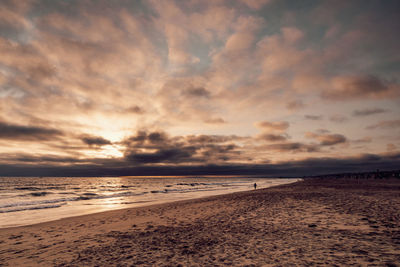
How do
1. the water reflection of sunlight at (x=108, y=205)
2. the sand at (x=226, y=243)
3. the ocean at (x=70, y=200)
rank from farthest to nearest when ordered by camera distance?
the water reflection of sunlight at (x=108, y=205)
the ocean at (x=70, y=200)
the sand at (x=226, y=243)

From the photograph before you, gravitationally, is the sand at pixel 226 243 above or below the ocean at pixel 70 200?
above

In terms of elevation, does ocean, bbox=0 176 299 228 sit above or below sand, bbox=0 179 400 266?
below

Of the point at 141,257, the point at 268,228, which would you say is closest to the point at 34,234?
the point at 141,257

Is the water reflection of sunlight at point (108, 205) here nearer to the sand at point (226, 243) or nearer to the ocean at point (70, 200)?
the ocean at point (70, 200)

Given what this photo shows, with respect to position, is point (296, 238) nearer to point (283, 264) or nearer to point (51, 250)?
point (283, 264)

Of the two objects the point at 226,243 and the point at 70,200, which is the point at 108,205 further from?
the point at 226,243

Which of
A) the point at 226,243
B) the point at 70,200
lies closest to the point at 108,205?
the point at 70,200

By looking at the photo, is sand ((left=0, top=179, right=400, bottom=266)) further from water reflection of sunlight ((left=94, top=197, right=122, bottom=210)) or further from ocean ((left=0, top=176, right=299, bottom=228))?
water reflection of sunlight ((left=94, top=197, right=122, bottom=210))

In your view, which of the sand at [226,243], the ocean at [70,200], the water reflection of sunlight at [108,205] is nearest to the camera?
the sand at [226,243]

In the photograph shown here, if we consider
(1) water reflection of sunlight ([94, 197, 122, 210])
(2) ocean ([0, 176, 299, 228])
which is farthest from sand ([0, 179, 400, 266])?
(1) water reflection of sunlight ([94, 197, 122, 210])

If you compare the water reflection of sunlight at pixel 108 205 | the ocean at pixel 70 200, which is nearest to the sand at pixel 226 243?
the ocean at pixel 70 200

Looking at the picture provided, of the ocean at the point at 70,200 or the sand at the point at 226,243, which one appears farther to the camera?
the ocean at the point at 70,200

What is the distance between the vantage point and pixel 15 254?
29.0 feet

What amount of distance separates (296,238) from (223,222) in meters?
4.76
